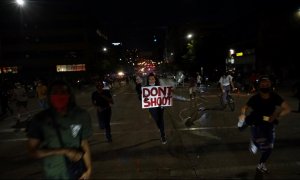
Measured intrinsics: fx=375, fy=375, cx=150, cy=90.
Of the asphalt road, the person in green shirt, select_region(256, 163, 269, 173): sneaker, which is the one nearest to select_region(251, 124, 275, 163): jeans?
select_region(256, 163, 269, 173): sneaker

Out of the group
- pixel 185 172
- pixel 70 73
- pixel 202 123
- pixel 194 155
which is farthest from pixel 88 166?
pixel 70 73

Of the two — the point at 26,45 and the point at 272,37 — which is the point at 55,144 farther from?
the point at 26,45

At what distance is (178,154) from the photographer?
8.36 meters

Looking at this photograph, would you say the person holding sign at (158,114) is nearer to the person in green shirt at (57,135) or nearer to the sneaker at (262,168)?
the sneaker at (262,168)

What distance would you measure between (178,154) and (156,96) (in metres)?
2.27

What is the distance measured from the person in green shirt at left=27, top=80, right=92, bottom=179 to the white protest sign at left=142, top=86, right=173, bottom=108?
664cm

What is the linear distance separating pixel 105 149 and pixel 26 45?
267ft

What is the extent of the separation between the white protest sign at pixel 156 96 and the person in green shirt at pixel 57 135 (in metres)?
6.64

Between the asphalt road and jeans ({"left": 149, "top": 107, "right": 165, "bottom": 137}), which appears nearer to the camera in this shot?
the asphalt road

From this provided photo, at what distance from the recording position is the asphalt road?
22.7 ft

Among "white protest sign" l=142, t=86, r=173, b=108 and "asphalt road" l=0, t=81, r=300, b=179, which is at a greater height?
"white protest sign" l=142, t=86, r=173, b=108

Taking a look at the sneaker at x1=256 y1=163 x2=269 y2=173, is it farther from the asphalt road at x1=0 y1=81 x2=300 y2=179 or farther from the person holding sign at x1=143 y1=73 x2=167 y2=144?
the person holding sign at x1=143 y1=73 x2=167 y2=144

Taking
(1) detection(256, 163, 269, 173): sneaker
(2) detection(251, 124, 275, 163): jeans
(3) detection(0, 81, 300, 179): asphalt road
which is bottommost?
(3) detection(0, 81, 300, 179): asphalt road

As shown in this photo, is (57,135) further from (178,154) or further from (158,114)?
(158,114)
